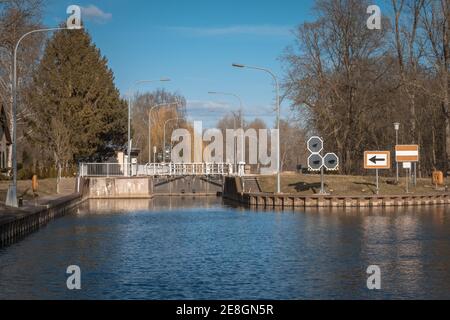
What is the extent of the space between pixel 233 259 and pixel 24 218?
12.2 metres

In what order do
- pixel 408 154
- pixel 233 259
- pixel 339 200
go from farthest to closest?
pixel 408 154, pixel 339 200, pixel 233 259

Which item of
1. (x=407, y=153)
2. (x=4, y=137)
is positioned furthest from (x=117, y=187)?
(x=407, y=153)

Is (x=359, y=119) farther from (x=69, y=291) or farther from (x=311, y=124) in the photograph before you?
(x=69, y=291)

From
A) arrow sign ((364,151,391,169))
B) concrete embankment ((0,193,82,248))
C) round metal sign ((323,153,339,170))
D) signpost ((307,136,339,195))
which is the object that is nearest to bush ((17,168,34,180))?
concrete embankment ((0,193,82,248))

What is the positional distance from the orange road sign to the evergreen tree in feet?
95.7

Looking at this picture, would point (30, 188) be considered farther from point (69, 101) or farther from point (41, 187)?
point (69, 101)

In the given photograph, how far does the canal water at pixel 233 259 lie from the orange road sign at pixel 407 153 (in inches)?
591

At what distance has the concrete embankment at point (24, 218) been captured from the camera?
Result: 2673 cm

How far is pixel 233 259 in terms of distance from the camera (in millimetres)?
22031

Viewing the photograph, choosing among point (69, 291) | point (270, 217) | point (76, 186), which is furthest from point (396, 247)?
point (76, 186)

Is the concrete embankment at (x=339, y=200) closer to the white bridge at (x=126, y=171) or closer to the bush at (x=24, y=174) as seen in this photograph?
the white bridge at (x=126, y=171)

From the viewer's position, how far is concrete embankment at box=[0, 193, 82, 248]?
1052 inches

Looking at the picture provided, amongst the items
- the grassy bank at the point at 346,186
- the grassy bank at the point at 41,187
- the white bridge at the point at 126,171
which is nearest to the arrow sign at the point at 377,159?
the grassy bank at the point at 346,186

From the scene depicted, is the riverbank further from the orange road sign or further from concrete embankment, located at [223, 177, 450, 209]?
the orange road sign
